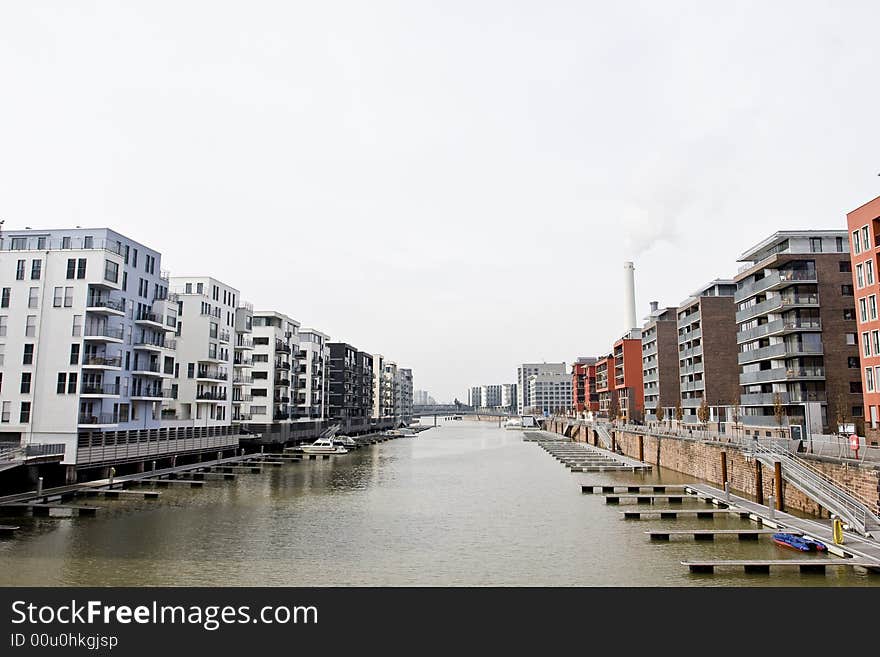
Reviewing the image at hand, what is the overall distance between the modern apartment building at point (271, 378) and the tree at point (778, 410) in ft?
227

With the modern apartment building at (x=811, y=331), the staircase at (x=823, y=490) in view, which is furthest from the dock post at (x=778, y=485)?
the modern apartment building at (x=811, y=331)

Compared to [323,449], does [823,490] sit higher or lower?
higher

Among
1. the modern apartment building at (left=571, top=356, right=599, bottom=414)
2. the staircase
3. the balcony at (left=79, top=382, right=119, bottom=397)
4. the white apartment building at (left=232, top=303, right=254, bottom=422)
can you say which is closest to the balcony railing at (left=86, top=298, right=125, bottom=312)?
the balcony at (left=79, top=382, right=119, bottom=397)

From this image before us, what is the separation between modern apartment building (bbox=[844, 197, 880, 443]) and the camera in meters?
46.9

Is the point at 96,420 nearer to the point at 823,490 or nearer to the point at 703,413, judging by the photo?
the point at 823,490

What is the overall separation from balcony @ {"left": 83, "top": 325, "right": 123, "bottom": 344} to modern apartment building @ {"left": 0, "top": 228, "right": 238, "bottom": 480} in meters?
0.08

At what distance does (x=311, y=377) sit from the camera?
392ft

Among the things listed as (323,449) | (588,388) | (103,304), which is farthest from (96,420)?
(588,388)

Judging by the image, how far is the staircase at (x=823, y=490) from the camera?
30.5 m

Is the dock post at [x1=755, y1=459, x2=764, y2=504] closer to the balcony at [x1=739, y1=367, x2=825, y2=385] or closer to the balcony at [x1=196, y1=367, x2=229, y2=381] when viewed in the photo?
the balcony at [x1=739, y1=367, x2=825, y2=385]

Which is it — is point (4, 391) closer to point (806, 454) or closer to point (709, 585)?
point (709, 585)

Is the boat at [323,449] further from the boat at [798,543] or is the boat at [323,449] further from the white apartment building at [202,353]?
the boat at [798,543]

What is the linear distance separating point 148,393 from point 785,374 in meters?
65.9

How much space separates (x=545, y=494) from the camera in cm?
5619
